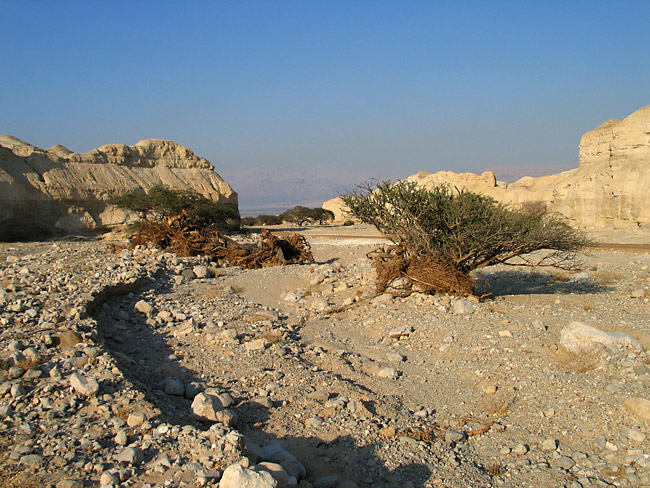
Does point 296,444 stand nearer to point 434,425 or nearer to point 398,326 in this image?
point 434,425

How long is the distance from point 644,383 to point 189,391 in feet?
16.3

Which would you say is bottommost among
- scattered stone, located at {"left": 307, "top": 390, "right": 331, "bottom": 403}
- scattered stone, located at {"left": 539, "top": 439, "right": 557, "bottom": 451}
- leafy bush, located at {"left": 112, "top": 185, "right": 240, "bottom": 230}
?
scattered stone, located at {"left": 539, "top": 439, "right": 557, "bottom": 451}

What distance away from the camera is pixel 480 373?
5.88 meters

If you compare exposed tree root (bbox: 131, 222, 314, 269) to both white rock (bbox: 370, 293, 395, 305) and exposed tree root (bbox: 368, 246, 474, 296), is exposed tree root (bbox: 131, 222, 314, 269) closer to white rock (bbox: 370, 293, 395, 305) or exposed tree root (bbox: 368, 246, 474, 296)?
exposed tree root (bbox: 368, 246, 474, 296)

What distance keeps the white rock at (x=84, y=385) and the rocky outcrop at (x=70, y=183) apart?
22493 millimetres

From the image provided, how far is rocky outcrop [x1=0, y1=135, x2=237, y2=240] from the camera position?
76.8 feet

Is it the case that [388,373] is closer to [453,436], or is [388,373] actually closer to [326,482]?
[453,436]

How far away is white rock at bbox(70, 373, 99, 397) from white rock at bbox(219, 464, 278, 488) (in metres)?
1.78

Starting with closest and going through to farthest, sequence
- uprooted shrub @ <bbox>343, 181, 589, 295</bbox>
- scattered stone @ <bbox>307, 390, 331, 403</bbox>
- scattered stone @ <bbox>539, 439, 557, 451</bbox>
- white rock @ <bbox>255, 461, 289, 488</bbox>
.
Answer: white rock @ <bbox>255, 461, 289, 488</bbox> → scattered stone @ <bbox>539, 439, 557, 451</bbox> → scattered stone @ <bbox>307, 390, 331, 403</bbox> → uprooted shrub @ <bbox>343, 181, 589, 295</bbox>

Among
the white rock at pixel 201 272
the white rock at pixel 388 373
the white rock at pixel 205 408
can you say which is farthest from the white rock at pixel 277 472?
the white rock at pixel 201 272

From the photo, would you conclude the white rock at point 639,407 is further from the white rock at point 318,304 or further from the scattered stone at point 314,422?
the white rock at point 318,304

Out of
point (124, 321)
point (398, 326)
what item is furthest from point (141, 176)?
point (398, 326)

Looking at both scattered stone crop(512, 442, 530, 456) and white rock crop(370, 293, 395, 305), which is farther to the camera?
white rock crop(370, 293, 395, 305)

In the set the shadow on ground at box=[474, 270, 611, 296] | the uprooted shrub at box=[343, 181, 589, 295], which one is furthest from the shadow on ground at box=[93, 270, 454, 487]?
the shadow on ground at box=[474, 270, 611, 296]
